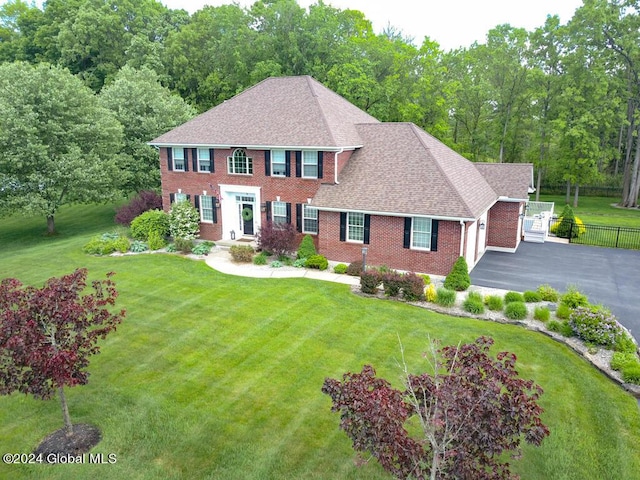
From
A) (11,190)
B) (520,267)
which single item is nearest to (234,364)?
(520,267)

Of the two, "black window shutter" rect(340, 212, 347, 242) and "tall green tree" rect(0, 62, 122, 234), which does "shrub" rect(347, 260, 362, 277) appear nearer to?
"black window shutter" rect(340, 212, 347, 242)

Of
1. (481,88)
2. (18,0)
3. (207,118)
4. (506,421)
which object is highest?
(18,0)

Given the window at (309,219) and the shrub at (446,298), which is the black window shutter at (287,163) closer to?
the window at (309,219)

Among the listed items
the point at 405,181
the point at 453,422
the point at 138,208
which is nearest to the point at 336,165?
the point at 405,181

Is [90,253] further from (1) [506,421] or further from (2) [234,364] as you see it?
(1) [506,421]

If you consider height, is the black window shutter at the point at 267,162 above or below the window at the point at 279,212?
above

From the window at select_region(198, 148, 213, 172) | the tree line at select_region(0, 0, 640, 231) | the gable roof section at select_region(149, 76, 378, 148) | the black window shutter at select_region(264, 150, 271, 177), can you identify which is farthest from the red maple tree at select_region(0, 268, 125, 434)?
the tree line at select_region(0, 0, 640, 231)

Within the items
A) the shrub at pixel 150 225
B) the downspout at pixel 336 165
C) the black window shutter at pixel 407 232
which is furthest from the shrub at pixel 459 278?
the shrub at pixel 150 225
